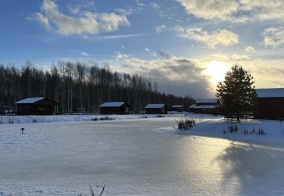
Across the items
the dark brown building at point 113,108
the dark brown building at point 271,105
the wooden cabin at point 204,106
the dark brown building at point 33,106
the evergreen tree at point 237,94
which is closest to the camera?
the evergreen tree at point 237,94

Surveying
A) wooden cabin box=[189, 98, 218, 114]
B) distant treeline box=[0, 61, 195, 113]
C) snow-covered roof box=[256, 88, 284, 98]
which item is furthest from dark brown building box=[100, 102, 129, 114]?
snow-covered roof box=[256, 88, 284, 98]

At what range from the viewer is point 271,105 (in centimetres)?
4291

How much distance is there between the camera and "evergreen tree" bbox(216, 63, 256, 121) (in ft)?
108

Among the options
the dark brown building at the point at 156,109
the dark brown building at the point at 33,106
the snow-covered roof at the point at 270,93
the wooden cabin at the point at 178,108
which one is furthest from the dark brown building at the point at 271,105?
the wooden cabin at the point at 178,108

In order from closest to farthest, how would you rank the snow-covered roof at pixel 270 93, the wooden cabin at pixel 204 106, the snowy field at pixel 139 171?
the snowy field at pixel 139 171 < the snow-covered roof at pixel 270 93 < the wooden cabin at pixel 204 106

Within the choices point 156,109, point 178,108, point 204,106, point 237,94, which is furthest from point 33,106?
point 178,108

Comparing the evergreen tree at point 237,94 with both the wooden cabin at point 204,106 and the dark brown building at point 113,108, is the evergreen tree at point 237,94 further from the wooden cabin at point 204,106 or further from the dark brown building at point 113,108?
the wooden cabin at point 204,106

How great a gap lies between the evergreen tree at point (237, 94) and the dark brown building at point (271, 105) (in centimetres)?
966

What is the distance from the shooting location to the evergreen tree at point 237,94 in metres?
33.0

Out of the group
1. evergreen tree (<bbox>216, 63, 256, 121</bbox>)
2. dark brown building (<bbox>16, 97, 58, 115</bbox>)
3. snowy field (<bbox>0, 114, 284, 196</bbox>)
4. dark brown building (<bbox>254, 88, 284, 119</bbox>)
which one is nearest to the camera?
snowy field (<bbox>0, 114, 284, 196</bbox>)

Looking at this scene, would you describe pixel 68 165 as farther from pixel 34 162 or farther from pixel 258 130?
pixel 258 130

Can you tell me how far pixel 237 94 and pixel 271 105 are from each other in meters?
12.4

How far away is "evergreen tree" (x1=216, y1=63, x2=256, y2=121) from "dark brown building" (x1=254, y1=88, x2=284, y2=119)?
31.7ft

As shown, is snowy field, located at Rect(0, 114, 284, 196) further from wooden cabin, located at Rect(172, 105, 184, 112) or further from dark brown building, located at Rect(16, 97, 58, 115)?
wooden cabin, located at Rect(172, 105, 184, 112)
